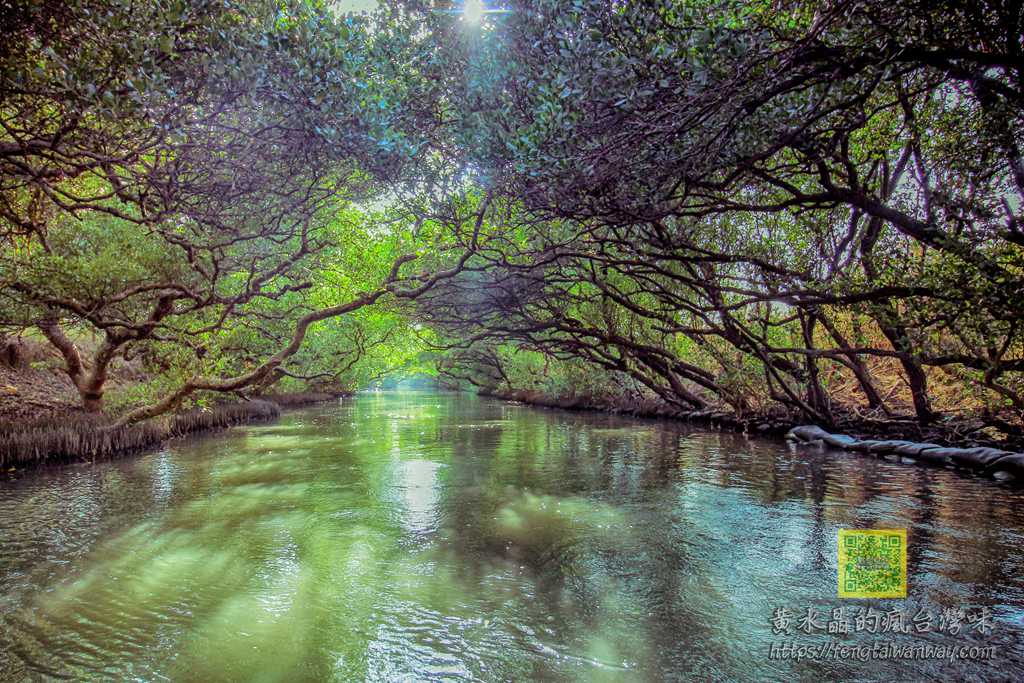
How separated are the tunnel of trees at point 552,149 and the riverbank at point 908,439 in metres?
0.30

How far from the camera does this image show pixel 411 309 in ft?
60.7

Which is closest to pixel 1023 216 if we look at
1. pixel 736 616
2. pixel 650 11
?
pixel 650 11

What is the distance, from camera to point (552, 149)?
594 centimetres

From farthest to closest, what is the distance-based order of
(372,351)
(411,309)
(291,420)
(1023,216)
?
(372,351) < (291,420) < (411,309) < (1023,216)

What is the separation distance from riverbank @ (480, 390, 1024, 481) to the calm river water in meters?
0.82

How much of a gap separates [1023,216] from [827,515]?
4.28 m

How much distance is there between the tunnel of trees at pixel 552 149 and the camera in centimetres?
466

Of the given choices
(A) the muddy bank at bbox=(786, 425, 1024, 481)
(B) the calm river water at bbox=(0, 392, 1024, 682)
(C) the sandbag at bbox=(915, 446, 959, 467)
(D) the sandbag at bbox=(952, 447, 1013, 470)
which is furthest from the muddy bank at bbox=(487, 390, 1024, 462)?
(B) the calm river water at bbox=(0, 392, 1024, 682)

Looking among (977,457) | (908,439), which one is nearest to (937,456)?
(977,457)

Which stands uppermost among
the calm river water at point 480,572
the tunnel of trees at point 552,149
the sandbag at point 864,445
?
the tunnel of trees at point 552,149

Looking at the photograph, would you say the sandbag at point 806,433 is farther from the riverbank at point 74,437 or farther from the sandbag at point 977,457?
the riverbank at point 74,437

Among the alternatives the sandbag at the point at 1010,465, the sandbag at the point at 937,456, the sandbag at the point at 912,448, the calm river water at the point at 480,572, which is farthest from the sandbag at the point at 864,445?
the sandbag at the point at 1010,465

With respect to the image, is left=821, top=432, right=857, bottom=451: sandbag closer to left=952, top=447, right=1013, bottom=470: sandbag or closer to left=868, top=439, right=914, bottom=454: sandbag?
left=868, top=439, right=914, bottom=454: sandbag

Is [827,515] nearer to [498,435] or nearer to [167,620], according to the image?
[167,620]
